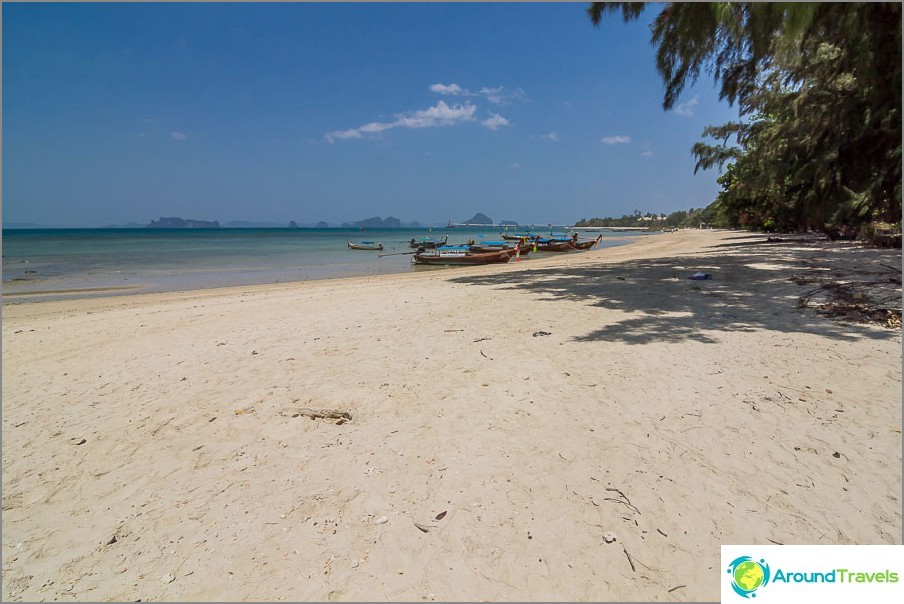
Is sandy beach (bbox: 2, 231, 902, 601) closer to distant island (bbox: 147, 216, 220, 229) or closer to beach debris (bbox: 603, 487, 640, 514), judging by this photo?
beach debris (bbox: 603, 487, 640, 514)

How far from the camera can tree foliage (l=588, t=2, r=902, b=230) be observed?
695cm

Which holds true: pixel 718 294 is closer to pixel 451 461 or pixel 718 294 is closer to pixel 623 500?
pixel 623 500

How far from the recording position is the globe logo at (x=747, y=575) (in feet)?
6.08

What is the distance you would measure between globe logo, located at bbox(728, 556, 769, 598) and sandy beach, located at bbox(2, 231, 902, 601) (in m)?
0.08

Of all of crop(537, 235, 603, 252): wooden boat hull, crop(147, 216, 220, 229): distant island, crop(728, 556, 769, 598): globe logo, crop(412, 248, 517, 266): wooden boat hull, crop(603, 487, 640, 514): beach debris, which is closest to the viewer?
crop(728, 556, 769, 598): globe logo

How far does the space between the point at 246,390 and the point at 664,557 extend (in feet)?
12.4

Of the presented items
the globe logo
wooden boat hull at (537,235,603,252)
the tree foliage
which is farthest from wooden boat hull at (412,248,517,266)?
the globe logo

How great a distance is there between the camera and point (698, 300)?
24.0 ft

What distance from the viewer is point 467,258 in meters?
23.1

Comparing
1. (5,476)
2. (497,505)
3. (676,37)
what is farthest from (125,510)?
(676,37)

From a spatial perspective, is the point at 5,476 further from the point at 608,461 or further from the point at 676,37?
the point at 676,37

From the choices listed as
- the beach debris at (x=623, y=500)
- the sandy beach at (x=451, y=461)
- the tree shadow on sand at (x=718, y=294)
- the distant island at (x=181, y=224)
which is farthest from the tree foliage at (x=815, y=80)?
the distant island at (x=181, y=224)

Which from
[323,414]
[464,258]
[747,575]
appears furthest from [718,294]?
[464,258]

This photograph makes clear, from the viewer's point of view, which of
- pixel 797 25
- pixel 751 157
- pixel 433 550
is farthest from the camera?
pixel 751 157
